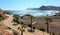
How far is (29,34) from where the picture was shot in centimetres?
3741

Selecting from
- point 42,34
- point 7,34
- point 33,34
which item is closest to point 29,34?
point 33,34

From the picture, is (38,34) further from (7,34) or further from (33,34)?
(7,34)

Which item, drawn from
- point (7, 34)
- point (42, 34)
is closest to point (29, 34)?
point (42, 34)

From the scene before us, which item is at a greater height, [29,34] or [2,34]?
[2,34]

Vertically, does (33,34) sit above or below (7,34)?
below

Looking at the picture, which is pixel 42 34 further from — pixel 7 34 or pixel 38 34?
pixel 7 34

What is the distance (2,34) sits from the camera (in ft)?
49.0

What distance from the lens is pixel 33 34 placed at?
38.2 m

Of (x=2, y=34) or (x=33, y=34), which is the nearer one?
(x=2, y=34)

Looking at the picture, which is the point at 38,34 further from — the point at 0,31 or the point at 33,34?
the point at 0,31

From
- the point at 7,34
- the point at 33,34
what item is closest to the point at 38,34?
the point at 33,34

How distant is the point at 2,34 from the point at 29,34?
22764 millimetres

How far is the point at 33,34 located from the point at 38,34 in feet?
4.23

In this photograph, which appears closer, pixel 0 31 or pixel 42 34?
pixel 0 31
